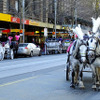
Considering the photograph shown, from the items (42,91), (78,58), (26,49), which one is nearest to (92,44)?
(78,58)

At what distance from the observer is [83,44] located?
872 centimetres

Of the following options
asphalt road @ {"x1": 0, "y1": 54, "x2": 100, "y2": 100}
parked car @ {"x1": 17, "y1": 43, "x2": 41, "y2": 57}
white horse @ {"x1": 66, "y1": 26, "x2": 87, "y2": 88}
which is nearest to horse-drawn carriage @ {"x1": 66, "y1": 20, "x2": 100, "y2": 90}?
white horse @ {"x1": 66, "y1": 26, "x2": 87, "y2": 88}

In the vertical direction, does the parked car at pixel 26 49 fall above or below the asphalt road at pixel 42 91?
above

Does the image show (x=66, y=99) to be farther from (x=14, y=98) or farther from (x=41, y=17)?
(x=41, y=17)

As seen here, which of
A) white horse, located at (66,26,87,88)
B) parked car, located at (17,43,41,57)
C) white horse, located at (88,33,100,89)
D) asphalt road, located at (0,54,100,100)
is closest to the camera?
asphalt road, located at (0,54,100,100)

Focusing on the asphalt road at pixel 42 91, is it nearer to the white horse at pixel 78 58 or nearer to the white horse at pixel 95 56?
the white horse at pixel 78 58

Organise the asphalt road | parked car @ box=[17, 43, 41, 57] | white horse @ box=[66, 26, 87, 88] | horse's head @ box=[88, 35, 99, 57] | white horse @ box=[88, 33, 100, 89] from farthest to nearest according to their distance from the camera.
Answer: parked car @ box=[17, 43, 41, 57]
white horse @ box=[66, 26, 87, 88]
white horse @ box=[88, 33, 100, 89]
horse's head @ box=[88, 35, 99, 57]
the asphalt road

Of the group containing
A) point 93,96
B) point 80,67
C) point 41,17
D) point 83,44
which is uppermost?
point 41,17

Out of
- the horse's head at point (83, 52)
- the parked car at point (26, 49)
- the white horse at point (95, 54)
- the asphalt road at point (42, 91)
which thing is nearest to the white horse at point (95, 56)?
the white horse at point (95, 54)

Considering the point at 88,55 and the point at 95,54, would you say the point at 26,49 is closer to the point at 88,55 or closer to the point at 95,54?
the point at 95,54

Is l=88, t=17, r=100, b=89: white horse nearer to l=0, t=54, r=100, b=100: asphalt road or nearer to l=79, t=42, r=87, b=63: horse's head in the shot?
l=79, t=42, r=87, b=63: horse's head

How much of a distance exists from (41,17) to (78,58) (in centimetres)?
4306

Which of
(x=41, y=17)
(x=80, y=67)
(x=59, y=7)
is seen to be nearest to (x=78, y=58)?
(x=80, y=67)

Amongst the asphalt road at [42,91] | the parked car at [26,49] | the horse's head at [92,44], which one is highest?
the horse's head at [92,44]
